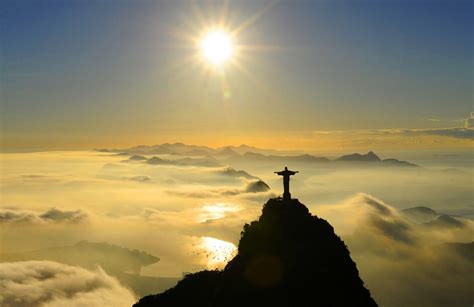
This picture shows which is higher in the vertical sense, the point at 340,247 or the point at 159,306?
the point at 340,247

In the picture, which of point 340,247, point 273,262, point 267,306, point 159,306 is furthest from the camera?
point 159,306

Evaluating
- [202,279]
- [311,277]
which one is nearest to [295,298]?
[311,277]

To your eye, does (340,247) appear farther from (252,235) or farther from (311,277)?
(252,235)

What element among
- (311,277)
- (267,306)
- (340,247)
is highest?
(340,247)

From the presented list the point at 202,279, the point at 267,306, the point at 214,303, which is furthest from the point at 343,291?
the point at 202,279

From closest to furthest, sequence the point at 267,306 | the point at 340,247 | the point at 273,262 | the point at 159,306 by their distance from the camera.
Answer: the point at 267,306
the point at 273,262
the point at 340,247
the point at 159,306

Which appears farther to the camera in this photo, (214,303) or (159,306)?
(159,306)

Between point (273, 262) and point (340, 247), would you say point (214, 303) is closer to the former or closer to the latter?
point (273, 262)
